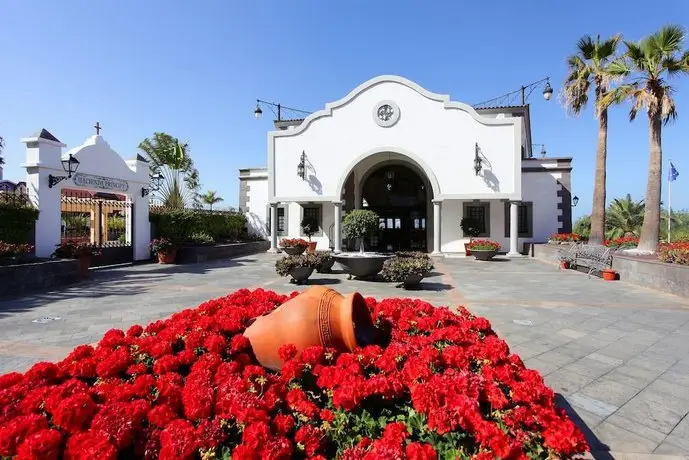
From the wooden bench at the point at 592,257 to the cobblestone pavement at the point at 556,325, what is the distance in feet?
2.06

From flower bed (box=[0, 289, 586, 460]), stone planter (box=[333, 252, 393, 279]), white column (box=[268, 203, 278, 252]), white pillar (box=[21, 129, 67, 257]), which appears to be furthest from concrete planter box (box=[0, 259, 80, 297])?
white column (box=[268, 203, 278, 252])

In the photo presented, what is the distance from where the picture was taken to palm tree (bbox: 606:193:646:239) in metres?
25.0

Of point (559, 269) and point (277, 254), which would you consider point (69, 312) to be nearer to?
point (277, 254)

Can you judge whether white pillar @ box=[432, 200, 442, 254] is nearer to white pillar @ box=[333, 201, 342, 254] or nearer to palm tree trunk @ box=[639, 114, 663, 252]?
white pillar @ box=[333, 201, 342, 254]

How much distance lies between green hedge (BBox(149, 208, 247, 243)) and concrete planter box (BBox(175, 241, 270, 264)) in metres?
0.75

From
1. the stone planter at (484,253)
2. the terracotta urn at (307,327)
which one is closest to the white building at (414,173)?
the stone planter at (484,253)

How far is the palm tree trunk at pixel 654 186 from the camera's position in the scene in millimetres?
11781

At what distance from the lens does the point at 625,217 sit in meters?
25.5

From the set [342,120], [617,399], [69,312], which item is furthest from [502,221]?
[69,312]

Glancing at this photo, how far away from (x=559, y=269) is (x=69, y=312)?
14.2 meters

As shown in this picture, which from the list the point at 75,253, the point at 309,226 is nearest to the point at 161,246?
the point at 75,253

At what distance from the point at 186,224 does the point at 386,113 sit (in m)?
11.0

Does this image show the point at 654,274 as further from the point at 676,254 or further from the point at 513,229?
the point at 513,229

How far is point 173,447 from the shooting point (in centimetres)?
159
